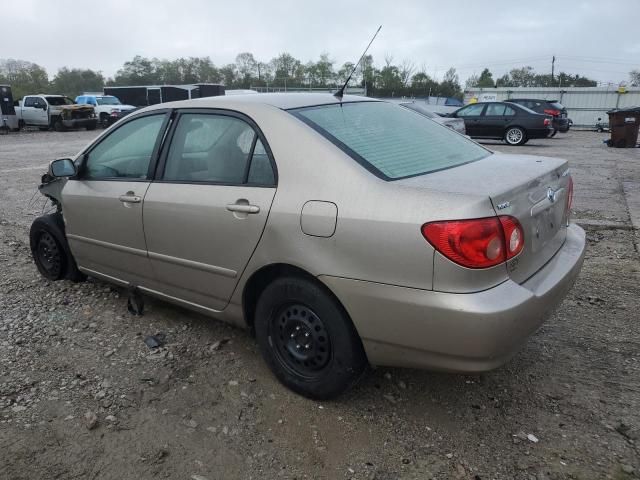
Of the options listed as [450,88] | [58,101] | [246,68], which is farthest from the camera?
[246,68]

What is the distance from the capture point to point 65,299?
13.6ft

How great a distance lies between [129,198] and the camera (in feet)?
11.0

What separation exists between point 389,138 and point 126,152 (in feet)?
6.29

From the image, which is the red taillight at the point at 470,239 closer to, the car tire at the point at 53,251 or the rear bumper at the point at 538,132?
the car tire at the point at 53,251

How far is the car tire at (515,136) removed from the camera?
674 inches

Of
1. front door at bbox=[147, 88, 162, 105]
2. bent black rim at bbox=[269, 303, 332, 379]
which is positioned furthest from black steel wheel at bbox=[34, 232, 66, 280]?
front door at bbox=[147, 88, 162, 105]

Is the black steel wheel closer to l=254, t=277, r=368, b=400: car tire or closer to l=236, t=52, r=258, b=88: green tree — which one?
l=254, t=277, r=368, b=400: car tire

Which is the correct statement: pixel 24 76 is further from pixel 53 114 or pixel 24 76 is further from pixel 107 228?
pixel 107 228

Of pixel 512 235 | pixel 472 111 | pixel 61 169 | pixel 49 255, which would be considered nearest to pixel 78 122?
pixel 472 111

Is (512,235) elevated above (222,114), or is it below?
below

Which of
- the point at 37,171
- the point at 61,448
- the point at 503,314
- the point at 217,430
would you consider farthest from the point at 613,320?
the point at 37,171

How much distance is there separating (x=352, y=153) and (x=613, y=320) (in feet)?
7.88

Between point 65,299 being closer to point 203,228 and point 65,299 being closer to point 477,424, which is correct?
point 203,228

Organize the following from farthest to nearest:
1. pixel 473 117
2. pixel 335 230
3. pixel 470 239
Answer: pixel 473 117 → pixel 335 230 → pixel 470 239
